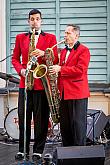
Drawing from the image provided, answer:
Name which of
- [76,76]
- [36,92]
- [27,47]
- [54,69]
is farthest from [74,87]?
[27,47]

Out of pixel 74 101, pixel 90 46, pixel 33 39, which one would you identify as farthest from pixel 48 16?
pixel 74 101

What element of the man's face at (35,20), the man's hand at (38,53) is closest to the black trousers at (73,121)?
the man's hand at (38,53)

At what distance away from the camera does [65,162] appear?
3.13 m

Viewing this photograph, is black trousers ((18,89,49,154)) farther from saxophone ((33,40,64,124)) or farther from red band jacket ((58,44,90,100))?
red band jacket ((58,44,90,100))

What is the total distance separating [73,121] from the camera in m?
3.65

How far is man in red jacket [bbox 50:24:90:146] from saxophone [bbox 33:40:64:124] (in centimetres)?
9

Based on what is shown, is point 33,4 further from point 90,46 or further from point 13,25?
point 90,46

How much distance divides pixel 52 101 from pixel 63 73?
14.7 inches

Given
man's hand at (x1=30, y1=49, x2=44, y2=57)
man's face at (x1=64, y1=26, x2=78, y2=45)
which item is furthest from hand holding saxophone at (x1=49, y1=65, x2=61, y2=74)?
man's face at (x1=64, y1=26, x2=78, y2=45)

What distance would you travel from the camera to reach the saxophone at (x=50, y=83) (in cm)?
371

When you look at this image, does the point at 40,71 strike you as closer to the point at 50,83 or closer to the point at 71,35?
the point at 50,83

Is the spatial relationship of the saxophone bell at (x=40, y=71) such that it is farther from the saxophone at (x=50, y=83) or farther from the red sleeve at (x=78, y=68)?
the red sleeve at (x=78, y=68)

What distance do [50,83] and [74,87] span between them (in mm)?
263

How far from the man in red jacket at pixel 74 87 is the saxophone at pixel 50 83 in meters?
0.09
